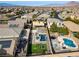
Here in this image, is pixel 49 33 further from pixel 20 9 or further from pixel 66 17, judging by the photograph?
pixel 20 9

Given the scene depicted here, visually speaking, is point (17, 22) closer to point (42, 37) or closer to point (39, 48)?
point (42, 37)

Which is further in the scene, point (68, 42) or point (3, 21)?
point (3, 21)

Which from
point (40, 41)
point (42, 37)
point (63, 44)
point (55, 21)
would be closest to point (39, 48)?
point (40, 41)

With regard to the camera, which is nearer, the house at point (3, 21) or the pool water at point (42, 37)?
the pool water at point (42, 37)

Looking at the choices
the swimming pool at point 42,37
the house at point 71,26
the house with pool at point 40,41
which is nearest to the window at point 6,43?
the house with pool at point 40,41

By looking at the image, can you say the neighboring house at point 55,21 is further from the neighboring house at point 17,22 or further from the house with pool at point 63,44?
the neighboring house at point 17,22

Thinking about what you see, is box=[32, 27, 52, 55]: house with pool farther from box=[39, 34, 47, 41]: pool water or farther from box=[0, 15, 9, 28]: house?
box=[0, 15, 9, 28]: house
